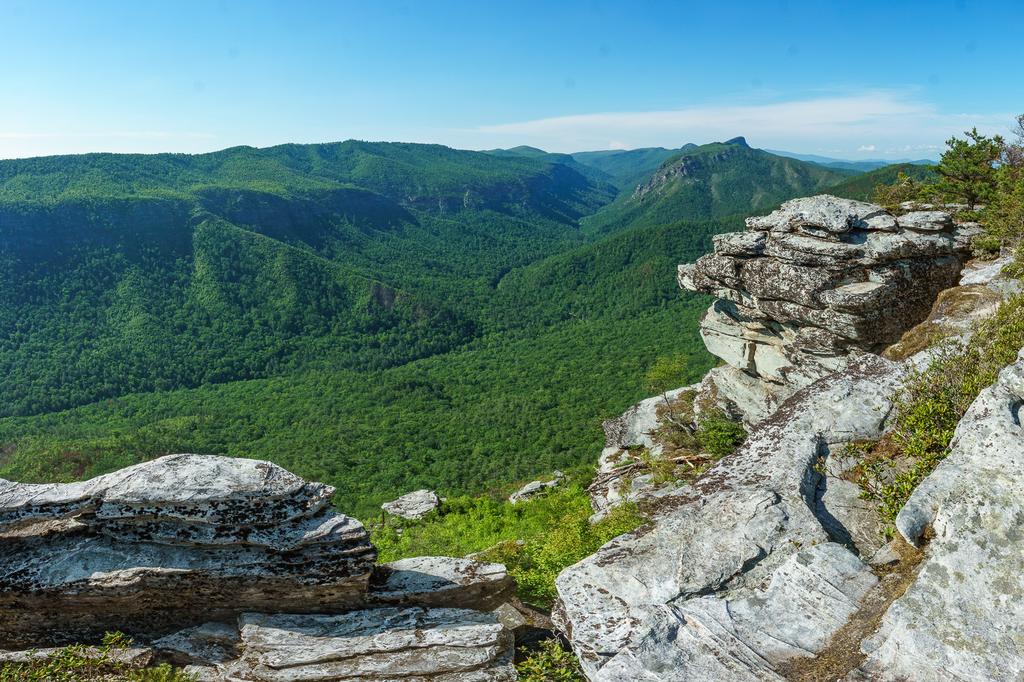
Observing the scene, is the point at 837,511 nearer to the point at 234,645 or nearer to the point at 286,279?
the point at 234,645

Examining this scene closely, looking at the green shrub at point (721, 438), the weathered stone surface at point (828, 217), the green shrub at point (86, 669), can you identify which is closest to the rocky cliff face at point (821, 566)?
the weathered stone surface at point (828, 217)

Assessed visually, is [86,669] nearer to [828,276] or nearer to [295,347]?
[828,276]

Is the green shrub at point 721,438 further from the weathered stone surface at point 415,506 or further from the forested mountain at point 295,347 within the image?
the forested mountain at point 295,347

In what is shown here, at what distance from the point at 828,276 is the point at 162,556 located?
2371 centimetres

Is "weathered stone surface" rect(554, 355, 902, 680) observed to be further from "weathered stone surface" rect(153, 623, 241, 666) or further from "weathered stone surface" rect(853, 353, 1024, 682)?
"weathered stone surface" rect(153, 623, 241, 666)

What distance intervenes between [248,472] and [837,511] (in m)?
12.7

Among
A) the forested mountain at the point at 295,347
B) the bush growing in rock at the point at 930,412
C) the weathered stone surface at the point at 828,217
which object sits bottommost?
the forested mountain at the point at 295,347

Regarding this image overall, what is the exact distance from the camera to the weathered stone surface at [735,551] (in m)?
8.70

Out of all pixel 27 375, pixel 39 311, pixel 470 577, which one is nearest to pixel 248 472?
pixel 470 577

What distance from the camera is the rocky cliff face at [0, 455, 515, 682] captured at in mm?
11602

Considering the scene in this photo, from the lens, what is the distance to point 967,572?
7.59m

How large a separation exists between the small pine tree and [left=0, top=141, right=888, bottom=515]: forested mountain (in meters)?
40.1

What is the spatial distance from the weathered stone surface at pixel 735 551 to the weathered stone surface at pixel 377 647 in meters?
1.90

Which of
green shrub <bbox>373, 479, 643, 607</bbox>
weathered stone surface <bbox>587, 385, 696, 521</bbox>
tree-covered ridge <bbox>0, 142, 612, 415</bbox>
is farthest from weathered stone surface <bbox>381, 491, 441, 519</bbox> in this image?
tree-covered ridge <bbox>0, 142, 612, 415</bbox>
